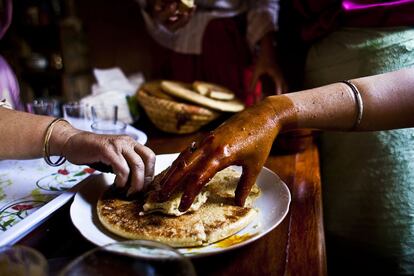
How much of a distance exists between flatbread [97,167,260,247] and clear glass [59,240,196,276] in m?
0.15

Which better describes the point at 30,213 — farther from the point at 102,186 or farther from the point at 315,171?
the point at 315,171

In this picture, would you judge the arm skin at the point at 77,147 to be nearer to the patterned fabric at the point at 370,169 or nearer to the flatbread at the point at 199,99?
the flatbread at the point at 199,99

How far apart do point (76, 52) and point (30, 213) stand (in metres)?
1.64

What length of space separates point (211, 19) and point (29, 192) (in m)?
0.97

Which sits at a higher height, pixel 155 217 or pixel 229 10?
pixel 229 10

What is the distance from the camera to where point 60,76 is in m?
2.25

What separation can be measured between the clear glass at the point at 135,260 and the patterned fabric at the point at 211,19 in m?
1.02

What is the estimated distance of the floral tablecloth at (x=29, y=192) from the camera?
0.62 metres

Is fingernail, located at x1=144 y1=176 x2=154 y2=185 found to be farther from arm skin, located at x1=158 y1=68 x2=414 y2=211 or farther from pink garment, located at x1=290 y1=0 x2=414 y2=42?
pink garment, located at x1=290 y1=0 x2=414 y2=42

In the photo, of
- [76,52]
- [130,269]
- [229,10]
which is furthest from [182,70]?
[130,269]

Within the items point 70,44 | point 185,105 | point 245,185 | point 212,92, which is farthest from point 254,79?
point 70,44

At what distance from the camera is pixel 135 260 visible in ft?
1.38

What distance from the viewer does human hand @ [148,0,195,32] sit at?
1275mm

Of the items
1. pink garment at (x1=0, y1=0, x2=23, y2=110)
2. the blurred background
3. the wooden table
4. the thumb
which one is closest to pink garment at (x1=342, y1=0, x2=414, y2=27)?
the thumb
